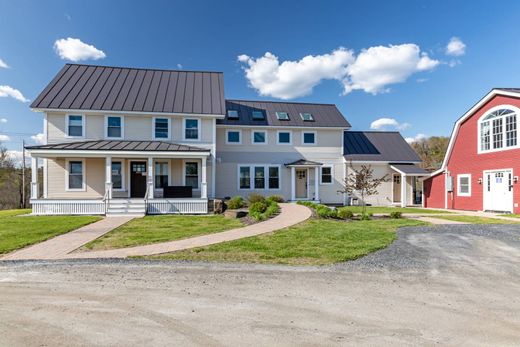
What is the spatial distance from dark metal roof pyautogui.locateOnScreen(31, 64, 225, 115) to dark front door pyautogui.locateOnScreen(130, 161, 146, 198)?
124 inches

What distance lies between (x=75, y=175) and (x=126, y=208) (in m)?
4.52

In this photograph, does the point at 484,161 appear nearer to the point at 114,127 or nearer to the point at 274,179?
the point at 274,179

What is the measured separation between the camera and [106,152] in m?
13.9

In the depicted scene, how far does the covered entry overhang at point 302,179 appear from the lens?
19328 millimetres

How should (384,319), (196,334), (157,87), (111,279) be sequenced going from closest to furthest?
(196,334) → (384,319) → (111,279) → (157,87)

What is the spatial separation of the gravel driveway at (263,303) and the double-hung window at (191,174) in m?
11.1

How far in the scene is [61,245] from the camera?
7.26 meters

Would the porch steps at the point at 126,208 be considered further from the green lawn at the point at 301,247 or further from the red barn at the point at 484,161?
the red barn at the point at 484,161

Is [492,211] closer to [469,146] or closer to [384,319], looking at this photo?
[469,146]

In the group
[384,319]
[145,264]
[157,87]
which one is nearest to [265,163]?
[157,87]

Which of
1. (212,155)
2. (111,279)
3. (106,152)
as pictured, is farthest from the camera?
(212,155)

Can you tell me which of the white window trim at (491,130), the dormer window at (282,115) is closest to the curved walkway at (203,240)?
the dormer window at (282,115)

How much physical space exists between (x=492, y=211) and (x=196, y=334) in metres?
18.3

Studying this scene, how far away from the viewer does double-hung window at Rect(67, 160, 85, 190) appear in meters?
15.8
